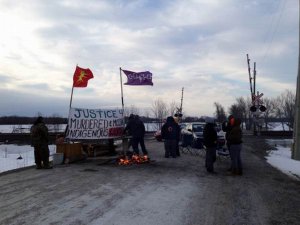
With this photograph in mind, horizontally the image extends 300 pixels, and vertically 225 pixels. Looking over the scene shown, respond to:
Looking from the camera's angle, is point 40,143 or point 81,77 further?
point 81,77

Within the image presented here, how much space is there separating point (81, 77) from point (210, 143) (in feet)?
24.5

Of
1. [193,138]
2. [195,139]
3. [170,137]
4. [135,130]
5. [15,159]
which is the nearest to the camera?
[135,130]

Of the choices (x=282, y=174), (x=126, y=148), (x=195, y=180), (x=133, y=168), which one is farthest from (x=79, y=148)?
(x=282, y=174)

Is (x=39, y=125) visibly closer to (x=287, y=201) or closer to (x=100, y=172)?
(x=100, y=172)

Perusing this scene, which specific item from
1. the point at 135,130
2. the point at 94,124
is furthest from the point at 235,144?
the point at 94,124

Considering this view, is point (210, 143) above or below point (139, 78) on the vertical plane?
below

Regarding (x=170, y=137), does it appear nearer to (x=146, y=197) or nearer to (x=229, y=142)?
(x=229, y=142)

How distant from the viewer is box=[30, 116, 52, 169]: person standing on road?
48.8 ft

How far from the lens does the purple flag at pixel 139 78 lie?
1997cm

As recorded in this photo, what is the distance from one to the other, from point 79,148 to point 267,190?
862 cm

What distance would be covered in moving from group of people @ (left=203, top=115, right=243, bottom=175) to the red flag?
22.8ft

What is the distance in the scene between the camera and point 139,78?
20047 millimetres

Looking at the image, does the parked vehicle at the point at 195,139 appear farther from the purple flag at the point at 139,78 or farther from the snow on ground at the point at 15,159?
the snow on ground at the point at 15,159

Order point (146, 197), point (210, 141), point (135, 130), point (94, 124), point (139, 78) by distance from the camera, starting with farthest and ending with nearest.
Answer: point (139, 78) → point (135, 130) → point (94, 124) → point (210, 141) → point (146, 197)
